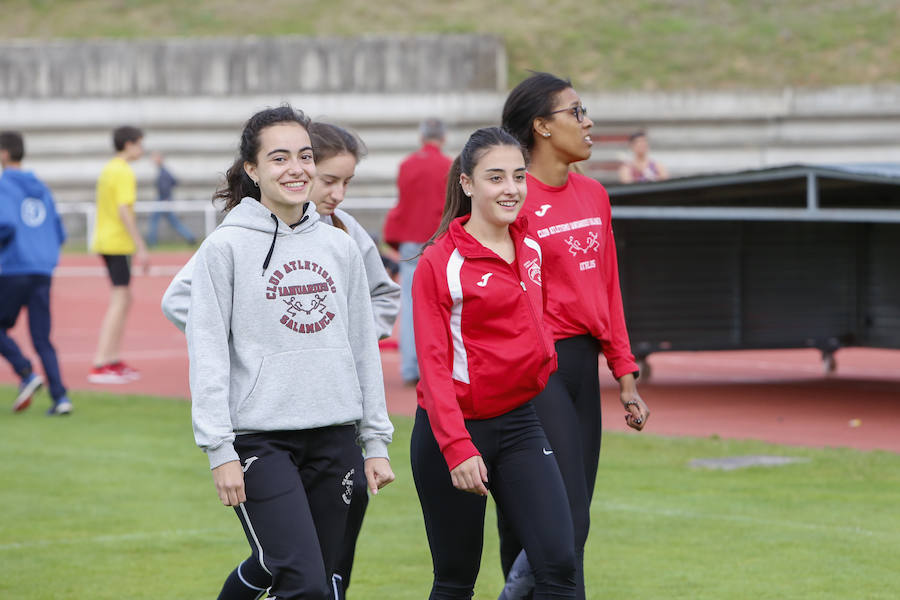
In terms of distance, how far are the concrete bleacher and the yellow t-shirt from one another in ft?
49.8

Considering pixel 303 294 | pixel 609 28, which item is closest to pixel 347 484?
pixel 303 294

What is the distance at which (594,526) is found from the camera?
8.08 metres

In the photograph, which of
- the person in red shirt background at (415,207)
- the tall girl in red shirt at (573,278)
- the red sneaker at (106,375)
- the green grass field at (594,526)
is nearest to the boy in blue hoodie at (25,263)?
the green grass field at (594,526)

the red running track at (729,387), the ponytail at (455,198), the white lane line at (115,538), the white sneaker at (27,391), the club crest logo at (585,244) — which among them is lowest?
the red running track at (729,387)

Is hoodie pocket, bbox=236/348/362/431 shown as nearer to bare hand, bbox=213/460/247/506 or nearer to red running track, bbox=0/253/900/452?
bare hand, bbox=213/460/247/506

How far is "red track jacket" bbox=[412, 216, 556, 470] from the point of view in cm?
506

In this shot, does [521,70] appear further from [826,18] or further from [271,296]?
[271,296]

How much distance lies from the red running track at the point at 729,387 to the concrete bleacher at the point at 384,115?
11295 millimetres

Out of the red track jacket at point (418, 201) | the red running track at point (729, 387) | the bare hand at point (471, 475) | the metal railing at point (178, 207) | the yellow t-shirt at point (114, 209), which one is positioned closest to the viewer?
the bare hand at point (471, 475)

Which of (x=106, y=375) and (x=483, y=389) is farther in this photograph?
(x=106, y=375)

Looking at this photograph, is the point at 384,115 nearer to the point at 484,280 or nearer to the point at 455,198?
the point at 455,198

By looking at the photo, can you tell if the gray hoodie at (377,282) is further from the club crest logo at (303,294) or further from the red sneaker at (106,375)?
the red sneaker at (106,375)

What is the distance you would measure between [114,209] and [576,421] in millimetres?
9158

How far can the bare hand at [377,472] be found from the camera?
4922 millimetres
